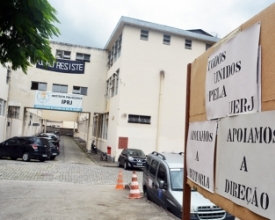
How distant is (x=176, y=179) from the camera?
25.0 feet

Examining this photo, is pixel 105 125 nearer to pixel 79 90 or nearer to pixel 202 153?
pixel 79 90

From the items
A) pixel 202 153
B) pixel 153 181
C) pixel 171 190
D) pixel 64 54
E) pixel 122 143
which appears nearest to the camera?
pixel 202 153

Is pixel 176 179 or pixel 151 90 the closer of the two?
pixel 176 179

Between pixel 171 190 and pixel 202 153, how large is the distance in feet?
15.6

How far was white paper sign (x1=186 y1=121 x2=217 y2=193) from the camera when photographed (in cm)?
257

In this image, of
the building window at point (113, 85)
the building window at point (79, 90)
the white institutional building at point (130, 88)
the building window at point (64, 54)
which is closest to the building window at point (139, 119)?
the white institutional building at point (130, 88)

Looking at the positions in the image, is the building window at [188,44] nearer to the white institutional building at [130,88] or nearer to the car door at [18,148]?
the white institutional building at [130,88]

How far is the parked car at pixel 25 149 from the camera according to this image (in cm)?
2038

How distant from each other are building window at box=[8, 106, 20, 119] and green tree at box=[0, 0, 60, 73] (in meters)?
23.1

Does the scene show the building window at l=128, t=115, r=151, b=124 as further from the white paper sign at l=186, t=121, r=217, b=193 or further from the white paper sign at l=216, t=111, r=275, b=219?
the white paper sign at l=216, t=111, r=275, b=219

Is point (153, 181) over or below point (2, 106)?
below

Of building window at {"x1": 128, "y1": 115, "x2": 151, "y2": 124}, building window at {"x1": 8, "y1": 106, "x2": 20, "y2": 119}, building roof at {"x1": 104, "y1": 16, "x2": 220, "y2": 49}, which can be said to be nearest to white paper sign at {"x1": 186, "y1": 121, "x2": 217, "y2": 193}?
→ building window at {"x1": 128, "y1": 115, "x2": 151, "y2": 124}

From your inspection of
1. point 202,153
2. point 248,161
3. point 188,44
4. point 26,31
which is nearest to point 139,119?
point 188,44

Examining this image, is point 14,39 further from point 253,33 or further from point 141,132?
point 141,132
